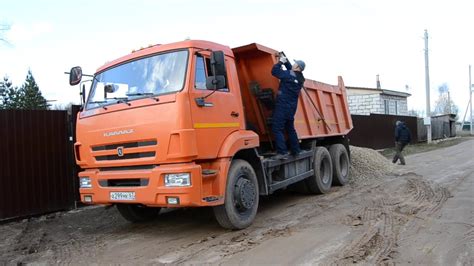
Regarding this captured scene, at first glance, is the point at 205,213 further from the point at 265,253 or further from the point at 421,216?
the point at 421,216

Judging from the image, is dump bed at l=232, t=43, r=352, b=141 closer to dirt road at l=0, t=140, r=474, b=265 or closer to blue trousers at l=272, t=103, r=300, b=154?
blue trousers at l=272, t=103, r=300, b=154

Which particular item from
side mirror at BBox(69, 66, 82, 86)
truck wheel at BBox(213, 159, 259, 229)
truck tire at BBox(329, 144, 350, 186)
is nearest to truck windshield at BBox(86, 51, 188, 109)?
side mirror at BBox(69, 66, 82, 86)

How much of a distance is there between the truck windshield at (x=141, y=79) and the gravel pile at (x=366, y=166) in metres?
7.03

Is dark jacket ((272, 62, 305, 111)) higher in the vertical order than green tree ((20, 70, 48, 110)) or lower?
lower

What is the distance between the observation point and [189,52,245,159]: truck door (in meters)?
6.25

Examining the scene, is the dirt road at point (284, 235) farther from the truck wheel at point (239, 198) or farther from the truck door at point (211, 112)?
the truck door at point (211, 112)

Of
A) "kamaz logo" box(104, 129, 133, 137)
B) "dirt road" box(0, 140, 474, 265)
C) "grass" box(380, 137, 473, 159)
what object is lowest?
"dirt road" box(0, 140, 474, 265)

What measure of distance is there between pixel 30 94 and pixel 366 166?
4912 cm

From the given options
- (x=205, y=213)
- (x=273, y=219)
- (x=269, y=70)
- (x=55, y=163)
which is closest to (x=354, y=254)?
(x=273, y=219)

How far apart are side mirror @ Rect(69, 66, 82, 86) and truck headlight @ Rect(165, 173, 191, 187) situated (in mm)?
2581

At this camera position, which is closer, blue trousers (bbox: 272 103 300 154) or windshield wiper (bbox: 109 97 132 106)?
windshield wiper (bbox: 109 97 132 106)

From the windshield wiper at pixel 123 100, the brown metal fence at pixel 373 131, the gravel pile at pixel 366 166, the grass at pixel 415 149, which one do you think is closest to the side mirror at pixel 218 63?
the windshield wiper at pixel 123 100

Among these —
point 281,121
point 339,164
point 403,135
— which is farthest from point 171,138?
point 403,135

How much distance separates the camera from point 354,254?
5.42 meters
